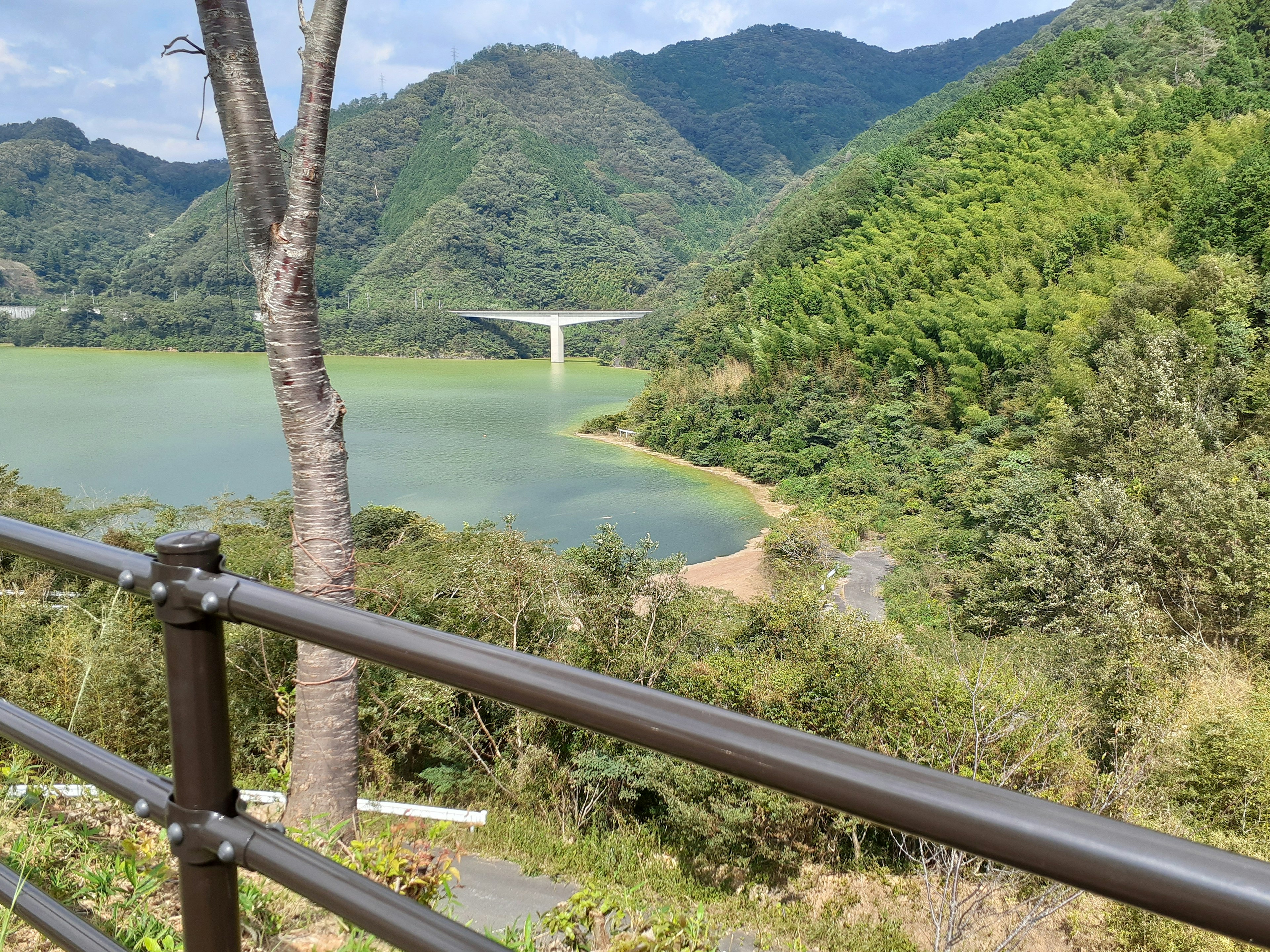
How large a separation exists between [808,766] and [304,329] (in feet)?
10.6

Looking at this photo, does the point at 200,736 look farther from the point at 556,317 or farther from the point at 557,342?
the point at 557,342

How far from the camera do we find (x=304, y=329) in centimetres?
325

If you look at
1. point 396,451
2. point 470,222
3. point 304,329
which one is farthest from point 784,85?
point 304,329

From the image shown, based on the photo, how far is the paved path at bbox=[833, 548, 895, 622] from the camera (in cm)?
1157

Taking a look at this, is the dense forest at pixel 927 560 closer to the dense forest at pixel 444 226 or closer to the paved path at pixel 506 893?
the paved path at pixel 506 893

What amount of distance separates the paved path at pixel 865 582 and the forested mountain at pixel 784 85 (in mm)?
77531

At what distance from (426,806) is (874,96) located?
402 feet

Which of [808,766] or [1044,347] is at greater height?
[808,766]

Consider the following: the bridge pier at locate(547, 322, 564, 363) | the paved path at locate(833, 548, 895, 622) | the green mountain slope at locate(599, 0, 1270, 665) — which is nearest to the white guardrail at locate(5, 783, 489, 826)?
the paved path at locate(833, 548, 895, 622)

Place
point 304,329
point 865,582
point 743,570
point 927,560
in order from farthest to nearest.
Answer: point 743,570, point 927,560, point 865,582, point 304,329

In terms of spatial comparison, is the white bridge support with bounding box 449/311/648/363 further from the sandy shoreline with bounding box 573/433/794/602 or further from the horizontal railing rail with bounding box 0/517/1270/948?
the horizontal railing rail with bounding box 0/517/1270/948

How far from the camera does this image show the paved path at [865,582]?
38.0ft

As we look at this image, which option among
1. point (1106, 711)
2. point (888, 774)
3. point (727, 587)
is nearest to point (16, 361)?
point (727, 587)

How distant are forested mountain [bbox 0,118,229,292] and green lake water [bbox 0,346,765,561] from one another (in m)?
16.7
